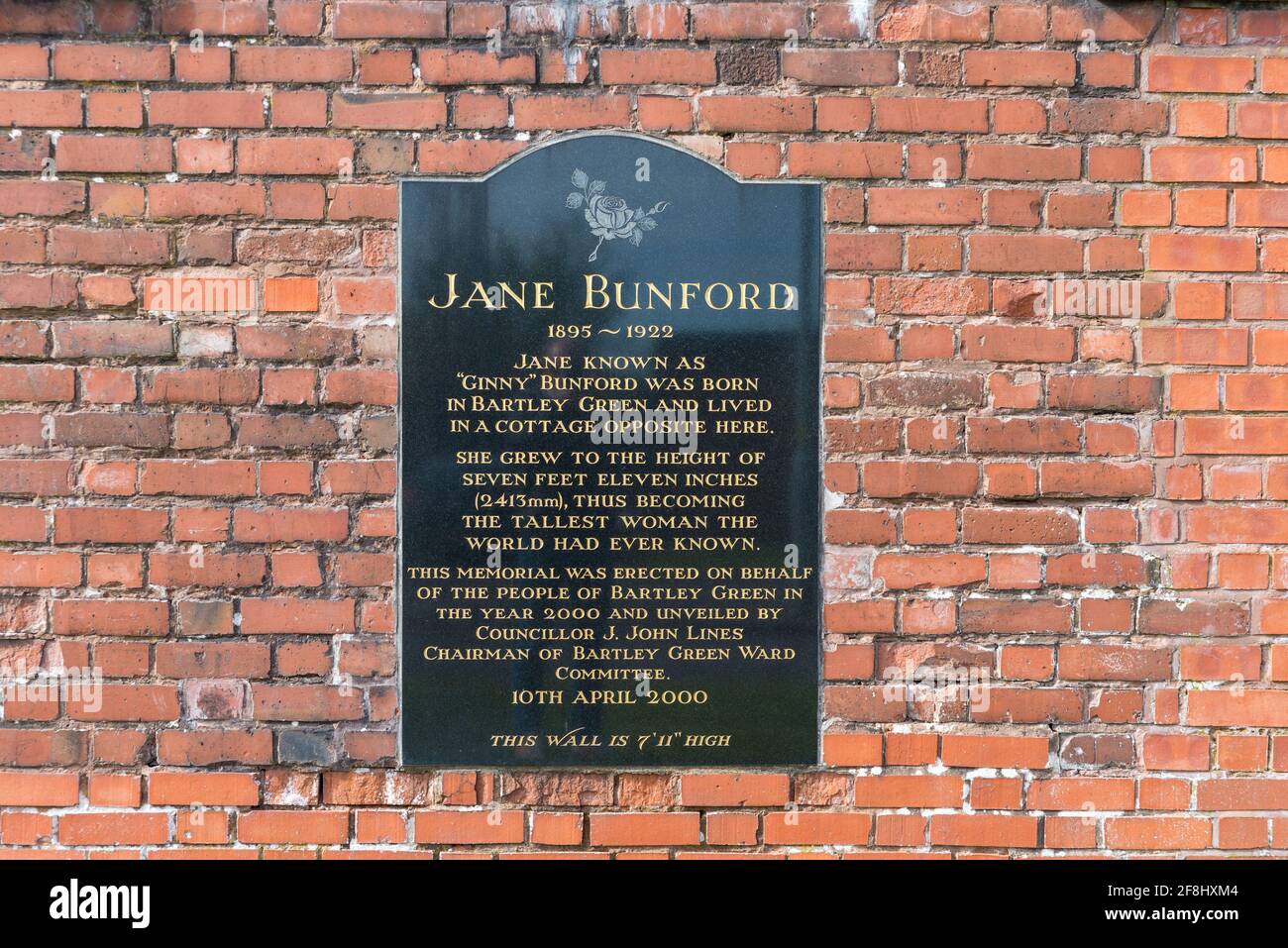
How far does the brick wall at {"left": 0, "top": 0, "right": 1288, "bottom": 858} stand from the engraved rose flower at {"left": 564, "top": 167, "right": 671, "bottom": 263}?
15 centimetres

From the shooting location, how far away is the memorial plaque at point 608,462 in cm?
206

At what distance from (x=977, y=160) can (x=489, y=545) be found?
1.37m

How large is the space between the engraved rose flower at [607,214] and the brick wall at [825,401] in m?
0.15

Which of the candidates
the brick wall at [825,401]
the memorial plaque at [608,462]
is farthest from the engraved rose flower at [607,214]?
the brick wall at [825,401]

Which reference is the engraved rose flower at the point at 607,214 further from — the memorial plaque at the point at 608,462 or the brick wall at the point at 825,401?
the brick wall at the point at 825,401

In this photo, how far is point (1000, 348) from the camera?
6.87 feet

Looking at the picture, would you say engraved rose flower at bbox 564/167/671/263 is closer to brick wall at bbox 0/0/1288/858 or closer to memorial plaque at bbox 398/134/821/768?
memorial plaque at bbox 398/134/821/768

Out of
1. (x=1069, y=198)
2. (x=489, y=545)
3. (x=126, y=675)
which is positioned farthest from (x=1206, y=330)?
(x=126, y=675)

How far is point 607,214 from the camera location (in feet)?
6.77

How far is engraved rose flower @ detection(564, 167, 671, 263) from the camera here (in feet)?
6.76

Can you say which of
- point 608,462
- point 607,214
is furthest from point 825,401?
point 607,214

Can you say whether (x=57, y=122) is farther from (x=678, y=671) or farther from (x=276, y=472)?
(x=678, y=671)

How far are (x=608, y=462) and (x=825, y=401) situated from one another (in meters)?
0.50

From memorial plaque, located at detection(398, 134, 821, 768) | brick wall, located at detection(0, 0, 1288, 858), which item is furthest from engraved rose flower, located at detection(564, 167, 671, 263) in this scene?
brick wall, located at detection(0, 0, 1288, 858)
